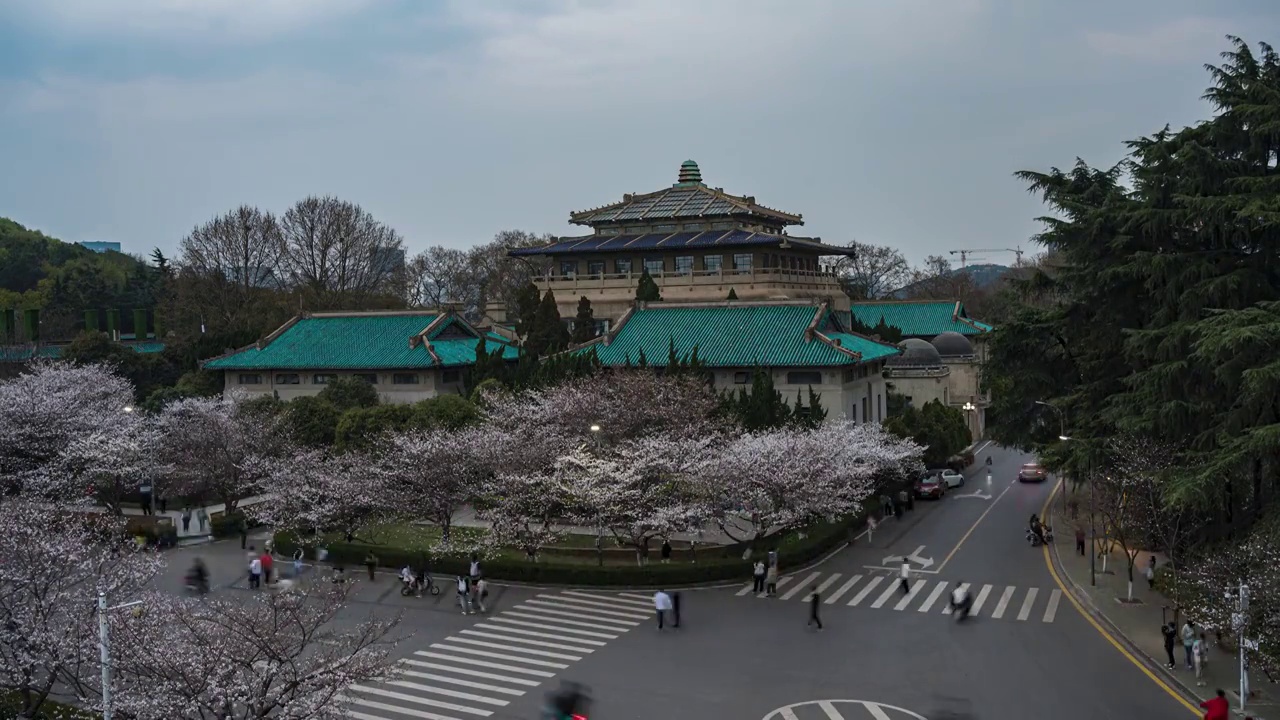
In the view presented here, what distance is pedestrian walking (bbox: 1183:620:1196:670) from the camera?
23.5 meters

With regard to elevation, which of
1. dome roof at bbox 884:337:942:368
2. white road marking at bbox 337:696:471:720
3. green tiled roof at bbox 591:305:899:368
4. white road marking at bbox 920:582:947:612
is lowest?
white road marking at bbox 920:582:947:612

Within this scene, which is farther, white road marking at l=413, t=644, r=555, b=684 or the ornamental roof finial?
the ornamental roof finial

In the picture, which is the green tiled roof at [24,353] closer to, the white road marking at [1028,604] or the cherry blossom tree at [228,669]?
the cherry blossom tree at [228,669]

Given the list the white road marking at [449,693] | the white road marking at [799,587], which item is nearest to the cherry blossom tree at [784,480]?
the white road marking at [799,587]

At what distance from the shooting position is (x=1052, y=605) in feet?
98.5

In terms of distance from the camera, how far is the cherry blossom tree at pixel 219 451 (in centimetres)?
4166

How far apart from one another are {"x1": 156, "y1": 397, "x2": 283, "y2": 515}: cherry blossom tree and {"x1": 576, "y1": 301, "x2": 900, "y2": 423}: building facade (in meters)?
15.1

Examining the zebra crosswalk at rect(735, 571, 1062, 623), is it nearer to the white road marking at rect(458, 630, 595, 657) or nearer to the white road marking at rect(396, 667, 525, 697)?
the white road marking at rect(458, 630, 595, 657)

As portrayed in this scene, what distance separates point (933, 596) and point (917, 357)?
124 feet

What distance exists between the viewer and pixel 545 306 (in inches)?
2128

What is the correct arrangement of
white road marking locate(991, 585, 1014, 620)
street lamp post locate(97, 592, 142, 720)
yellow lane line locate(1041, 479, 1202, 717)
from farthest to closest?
1. white road marking locate(991, 585, 1014, 620)
2. yellow lane line locate(1041, 479, 1202, 717)
3. street lamp post locate(97, 592, 142, 720)

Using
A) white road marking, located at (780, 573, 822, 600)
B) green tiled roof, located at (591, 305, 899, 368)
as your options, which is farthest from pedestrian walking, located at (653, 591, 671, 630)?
green tiled roof, located at (591, 305, 899, 368)

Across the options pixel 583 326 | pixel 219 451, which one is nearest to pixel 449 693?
pixel 219 451

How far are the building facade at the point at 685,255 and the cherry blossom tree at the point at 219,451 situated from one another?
976 inches
